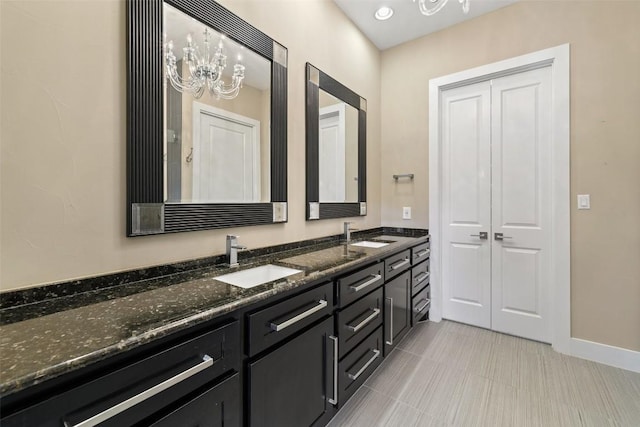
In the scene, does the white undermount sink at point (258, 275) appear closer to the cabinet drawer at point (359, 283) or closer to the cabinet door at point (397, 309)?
the cabinet drawer at point (359, 283)

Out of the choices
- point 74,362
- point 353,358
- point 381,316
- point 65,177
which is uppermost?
point 65,177

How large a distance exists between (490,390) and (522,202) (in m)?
1.62

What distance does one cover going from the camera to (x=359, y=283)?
1663 mm

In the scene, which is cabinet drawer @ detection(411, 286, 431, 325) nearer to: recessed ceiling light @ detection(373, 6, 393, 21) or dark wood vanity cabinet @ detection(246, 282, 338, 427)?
dark wood vanity cabinet @ detection(246, 282, 338, 427)

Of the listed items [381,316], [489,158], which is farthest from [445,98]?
[381,316]

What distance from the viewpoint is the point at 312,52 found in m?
2.21

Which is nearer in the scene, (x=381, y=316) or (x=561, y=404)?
(x=561, y=404)

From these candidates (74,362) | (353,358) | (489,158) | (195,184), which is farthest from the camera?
(489,158)

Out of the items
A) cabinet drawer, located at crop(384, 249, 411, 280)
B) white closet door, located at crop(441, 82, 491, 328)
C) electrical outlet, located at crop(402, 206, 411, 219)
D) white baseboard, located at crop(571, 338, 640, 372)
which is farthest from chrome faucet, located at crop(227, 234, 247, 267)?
white baseboard, located at crop(571, 338, 640, 372)

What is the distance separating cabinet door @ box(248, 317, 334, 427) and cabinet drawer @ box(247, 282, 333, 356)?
0.05 meters

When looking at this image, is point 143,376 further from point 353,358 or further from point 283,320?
point 353,358

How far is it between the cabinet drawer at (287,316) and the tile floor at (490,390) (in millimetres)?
754

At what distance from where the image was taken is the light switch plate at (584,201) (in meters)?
2.20

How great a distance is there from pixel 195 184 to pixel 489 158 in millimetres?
2641
